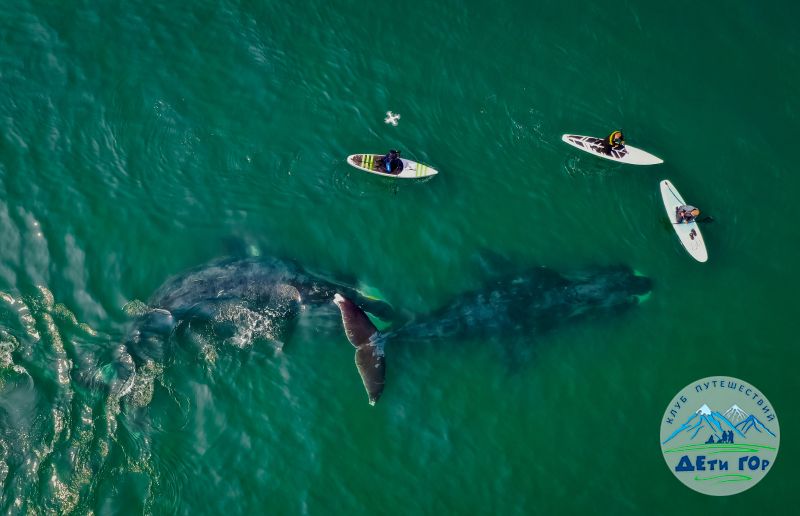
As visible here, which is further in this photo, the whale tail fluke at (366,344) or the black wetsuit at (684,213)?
the black wetsuit at (684,213)

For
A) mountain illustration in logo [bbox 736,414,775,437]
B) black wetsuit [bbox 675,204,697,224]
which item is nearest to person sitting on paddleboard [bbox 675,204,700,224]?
black wetsuit [bbox 675,204,697,224]

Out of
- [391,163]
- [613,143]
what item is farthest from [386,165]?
[613,143]

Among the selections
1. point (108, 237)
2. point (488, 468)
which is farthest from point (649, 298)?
point (108, 237)

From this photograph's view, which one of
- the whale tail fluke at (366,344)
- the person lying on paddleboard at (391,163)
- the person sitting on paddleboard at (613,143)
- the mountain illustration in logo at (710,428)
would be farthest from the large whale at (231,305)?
the person sitting on paddleboard at (613,143)

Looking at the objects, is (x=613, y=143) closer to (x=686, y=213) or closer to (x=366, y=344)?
(x=686, y=213)

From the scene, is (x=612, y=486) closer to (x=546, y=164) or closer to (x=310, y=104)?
(x=546, y=164)

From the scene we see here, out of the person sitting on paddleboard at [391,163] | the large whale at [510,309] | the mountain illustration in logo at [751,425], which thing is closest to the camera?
the large whale at [510,309]

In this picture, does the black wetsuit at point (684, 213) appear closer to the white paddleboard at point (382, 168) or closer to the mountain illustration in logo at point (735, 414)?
the mountain illustration in logo at point (735, 414)

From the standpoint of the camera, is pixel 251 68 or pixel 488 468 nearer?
pixel 488 468
